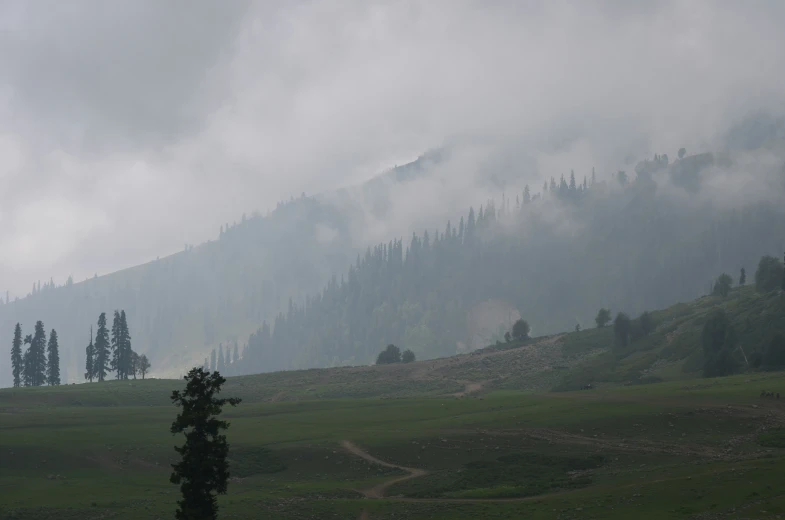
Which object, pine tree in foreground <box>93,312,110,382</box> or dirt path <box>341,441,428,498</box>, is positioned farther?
pine tree in foreground <box>93,312,110,382</box>

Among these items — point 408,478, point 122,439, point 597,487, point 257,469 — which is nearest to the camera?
point 597,487

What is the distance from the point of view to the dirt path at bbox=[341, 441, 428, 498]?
65.7 meters

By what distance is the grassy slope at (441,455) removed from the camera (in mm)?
57750

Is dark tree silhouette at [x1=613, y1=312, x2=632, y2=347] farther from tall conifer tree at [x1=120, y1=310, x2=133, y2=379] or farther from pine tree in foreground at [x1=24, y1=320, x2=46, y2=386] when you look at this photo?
pine tree in foreground at [x1=24, y1=320, x2=46, y2=386]

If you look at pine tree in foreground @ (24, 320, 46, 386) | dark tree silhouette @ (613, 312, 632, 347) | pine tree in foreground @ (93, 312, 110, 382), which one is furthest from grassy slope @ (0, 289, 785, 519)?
dark tree silhouette @ (613, 312, 632, 347)

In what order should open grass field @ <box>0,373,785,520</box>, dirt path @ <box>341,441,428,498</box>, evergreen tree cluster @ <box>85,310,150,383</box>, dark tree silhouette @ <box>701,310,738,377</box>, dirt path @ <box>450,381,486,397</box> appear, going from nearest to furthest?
open grass field @ <box>0,373,785,520</box>
dirt path @ <box>341,441,428,498</box>
dark tree silhouette @ <box>701,310,738,377</box>
dirt path @ <box>450,381,486,397</box>
evergreen tree cluster @ <box>85,310,150,383</box>

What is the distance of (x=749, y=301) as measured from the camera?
573ft

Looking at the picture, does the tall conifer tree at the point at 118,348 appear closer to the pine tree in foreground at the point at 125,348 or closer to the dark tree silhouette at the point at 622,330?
the pine tree in foreground at the point at 125,348

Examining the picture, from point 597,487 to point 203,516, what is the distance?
33.0 meters

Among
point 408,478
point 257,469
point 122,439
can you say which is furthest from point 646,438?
point 122,439

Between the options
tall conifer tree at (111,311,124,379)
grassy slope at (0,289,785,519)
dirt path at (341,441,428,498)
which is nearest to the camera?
grassy slope at (0,289,785,519)

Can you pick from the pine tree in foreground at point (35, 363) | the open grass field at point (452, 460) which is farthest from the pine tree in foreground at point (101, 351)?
the open grass field at point (452, 460)

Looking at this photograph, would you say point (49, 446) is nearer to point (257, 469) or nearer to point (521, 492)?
point (257, 469)

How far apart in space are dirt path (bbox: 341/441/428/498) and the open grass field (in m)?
0.28
